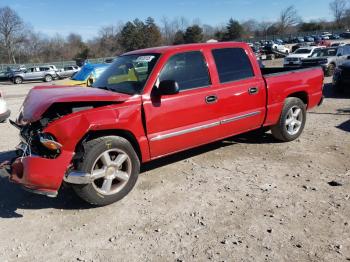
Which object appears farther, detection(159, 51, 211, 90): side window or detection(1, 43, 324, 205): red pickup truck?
detection(159, 51, 211, 90): side window

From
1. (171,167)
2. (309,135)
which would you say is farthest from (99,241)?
(309,135)

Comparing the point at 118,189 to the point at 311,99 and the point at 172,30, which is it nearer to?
the point at 311,99

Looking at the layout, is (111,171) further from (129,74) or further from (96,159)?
(129,74)

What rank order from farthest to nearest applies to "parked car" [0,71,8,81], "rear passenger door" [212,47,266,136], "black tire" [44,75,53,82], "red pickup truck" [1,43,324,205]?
"parked car" [0,71,8,81] < "black tire" [44,75,53,82] < "rear passenger door" [212,47,266,136] < "red pickup truck" [1,43,324,205]

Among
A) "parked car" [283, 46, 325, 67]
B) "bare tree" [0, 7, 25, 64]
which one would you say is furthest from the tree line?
"parked car" [283, 46, 325, 67]

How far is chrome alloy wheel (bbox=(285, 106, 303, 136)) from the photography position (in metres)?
6.88

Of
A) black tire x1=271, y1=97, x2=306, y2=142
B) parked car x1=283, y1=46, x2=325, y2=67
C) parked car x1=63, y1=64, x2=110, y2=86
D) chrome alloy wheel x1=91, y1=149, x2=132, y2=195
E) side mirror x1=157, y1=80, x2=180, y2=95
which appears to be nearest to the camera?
chrome alloy wheel x1=91, y1=149, x2=132, y2=195

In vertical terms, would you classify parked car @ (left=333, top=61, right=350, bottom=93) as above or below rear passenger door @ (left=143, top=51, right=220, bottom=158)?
below

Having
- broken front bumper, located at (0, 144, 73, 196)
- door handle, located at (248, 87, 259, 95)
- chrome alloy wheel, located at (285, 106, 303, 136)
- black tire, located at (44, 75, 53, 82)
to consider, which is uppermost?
door handle, located at (248, 87, 259, 95)

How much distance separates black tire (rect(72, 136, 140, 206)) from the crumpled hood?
19.2 inches

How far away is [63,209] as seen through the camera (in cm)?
461

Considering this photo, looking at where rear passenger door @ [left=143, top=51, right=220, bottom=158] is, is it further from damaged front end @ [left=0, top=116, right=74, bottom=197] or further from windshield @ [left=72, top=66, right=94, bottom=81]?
windshield @ [left=72, top=66, right=94, bottom=81]

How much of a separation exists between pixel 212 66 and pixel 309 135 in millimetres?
2995

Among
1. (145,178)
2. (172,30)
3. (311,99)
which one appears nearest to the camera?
(145,178)
